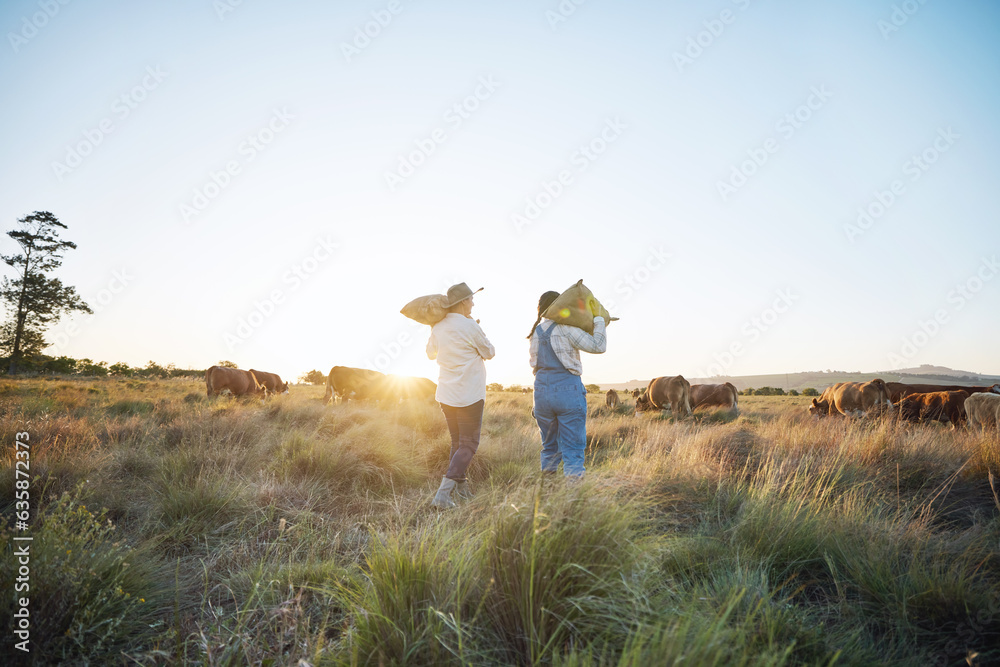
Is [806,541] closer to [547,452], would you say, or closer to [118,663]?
[547,452]

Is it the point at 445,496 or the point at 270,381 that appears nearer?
the point at 445,496

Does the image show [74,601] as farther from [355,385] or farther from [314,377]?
[314,377]

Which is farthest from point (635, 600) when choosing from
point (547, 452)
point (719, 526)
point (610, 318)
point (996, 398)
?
point (996, 398)

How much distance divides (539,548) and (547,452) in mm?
2910

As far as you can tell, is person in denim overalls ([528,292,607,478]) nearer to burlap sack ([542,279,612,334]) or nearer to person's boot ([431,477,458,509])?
burlap sack ([542,279,612,334])

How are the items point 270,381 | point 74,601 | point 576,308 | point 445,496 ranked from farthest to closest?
1. point 270,381
2. point 576,308
3. point 445,496
4. point 74,601

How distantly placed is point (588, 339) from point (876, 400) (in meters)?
12.1

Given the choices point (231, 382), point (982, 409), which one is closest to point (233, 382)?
point (231, 382)

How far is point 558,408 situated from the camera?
4516 millimetres

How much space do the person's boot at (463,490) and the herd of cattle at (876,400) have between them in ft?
23.4

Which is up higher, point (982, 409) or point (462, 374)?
point (462, 374)

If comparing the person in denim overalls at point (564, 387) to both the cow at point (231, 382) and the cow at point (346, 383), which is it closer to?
the cow at point (346, 383)

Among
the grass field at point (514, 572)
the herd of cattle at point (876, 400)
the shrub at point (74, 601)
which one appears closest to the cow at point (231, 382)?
the grass field at point (514, 572)

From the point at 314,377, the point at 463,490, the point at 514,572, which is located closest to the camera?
the point at 514,572
